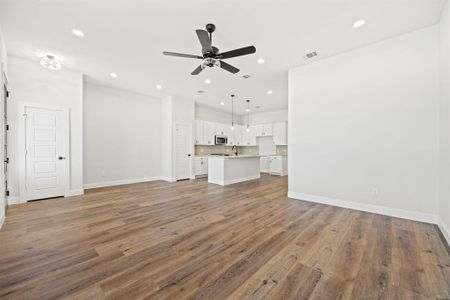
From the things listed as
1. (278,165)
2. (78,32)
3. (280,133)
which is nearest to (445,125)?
(78,32)

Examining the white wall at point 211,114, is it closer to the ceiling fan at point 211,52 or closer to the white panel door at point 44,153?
the white panel door at point 44,153

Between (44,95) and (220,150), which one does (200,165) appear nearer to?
(220,150)

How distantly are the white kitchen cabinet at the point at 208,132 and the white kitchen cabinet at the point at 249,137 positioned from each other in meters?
2.10

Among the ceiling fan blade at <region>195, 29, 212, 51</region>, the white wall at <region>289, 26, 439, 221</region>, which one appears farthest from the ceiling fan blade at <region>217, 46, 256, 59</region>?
the white wall at <region>289, 26, 439, 221</region>

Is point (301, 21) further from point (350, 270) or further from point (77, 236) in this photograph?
point (77, 236)

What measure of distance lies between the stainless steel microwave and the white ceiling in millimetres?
4301

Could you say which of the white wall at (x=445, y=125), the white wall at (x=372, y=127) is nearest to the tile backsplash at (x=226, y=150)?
the white wall at (x=372, y=127)

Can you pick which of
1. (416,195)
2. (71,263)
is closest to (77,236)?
(71,263)

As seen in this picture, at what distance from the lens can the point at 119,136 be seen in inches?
235

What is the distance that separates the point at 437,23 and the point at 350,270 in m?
3.78

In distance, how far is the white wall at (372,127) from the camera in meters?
2.92

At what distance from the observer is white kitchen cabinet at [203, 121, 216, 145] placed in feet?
26.1

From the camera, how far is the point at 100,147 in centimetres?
560

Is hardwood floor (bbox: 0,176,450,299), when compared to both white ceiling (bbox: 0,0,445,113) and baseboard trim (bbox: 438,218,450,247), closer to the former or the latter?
baseboard trim (bbox: 438,218,450,247)
